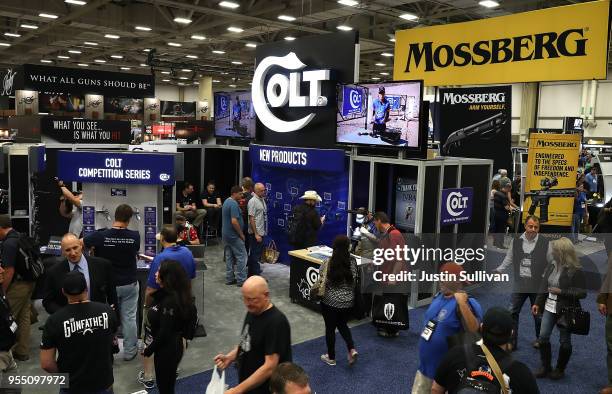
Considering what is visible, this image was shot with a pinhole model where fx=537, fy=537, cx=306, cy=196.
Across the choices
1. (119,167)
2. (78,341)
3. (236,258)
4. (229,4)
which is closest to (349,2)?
(229,4)

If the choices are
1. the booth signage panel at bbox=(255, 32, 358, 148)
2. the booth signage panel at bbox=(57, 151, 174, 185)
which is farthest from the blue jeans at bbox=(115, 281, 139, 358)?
the booth signage panel at bbox=(255, 32, 358, 148)

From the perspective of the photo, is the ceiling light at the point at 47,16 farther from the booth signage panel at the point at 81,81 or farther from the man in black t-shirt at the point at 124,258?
the man in black t-shirt at the point at 124,258

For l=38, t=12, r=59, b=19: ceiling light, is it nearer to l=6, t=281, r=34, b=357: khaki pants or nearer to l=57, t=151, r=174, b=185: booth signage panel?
l=57, t=151, r=174, b=185: booth signage panel

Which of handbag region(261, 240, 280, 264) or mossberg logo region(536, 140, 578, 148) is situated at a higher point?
mossberg logo region(536, 140, 578, 148)

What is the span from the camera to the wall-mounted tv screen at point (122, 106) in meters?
18.7

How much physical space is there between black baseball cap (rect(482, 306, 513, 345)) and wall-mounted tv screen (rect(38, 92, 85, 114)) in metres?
12.8

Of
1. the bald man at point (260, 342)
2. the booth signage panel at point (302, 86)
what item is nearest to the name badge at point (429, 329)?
the bald man at point (260, 342)

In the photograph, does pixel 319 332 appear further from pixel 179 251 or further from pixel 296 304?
pixel 179 251

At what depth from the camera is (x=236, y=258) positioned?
7.90m

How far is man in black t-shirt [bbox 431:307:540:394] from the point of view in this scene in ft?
8.45

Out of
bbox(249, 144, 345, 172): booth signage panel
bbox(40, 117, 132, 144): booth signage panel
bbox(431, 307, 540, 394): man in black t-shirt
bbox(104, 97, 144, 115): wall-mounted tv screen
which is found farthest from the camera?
bbox(104, 97, 144, 115): wall-mounted tv screen

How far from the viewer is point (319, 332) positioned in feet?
20.3

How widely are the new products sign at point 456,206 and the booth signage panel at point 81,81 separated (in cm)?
671

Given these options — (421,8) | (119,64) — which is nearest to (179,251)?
(421,8)
